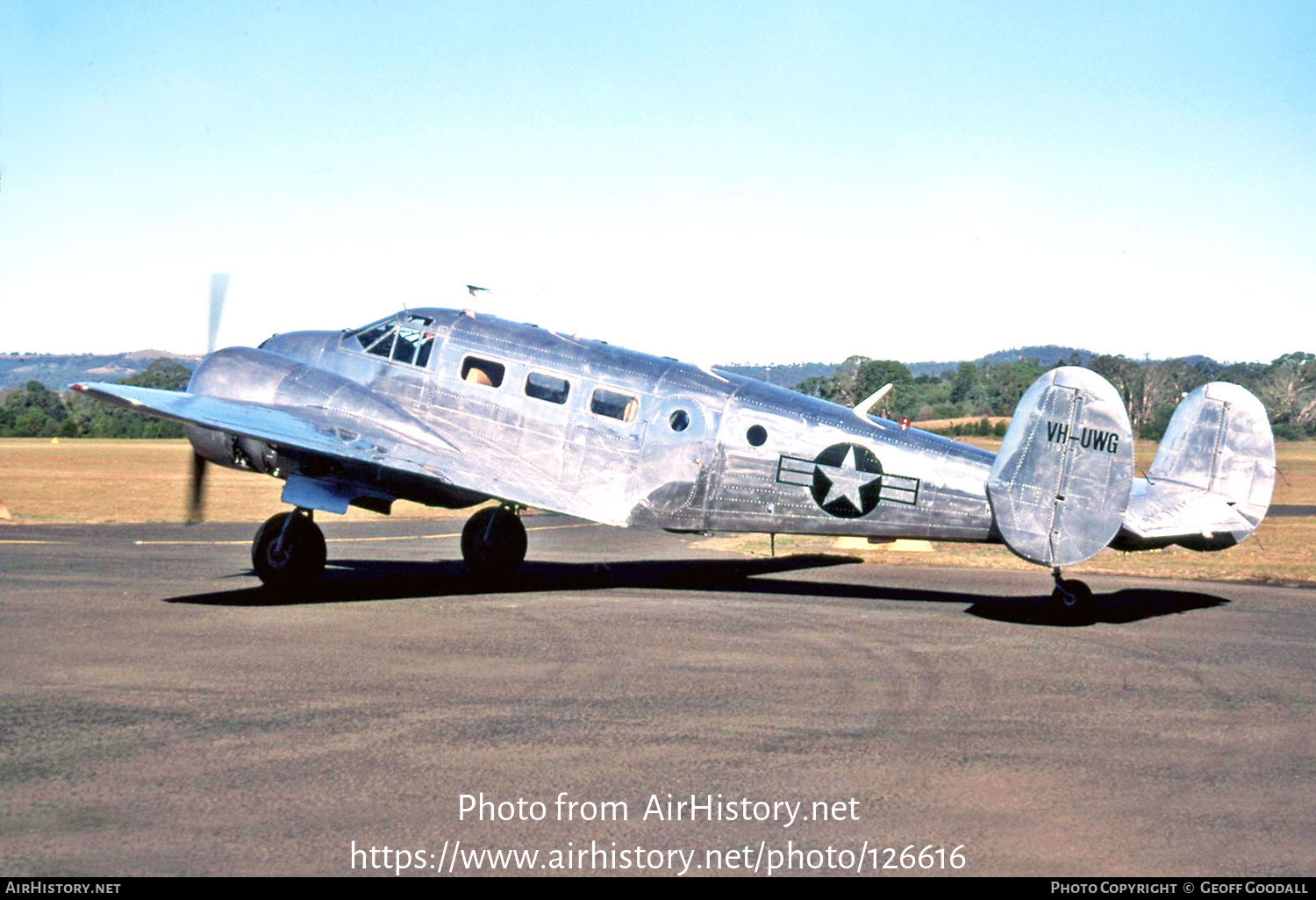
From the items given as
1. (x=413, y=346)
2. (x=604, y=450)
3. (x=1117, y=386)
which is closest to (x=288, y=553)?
(x=413, y=346)

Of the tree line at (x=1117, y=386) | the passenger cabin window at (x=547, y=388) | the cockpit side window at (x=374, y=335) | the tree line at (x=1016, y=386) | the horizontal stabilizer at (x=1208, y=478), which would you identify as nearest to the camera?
the horizontal stabilizer at (x=1208, y=478)

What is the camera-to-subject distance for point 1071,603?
15.1m

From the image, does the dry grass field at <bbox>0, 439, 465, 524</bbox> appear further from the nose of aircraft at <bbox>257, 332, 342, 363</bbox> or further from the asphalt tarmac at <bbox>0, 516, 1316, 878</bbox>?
the asphalt tarmac at <bbox>0, 516, 1316, 878</bbox>

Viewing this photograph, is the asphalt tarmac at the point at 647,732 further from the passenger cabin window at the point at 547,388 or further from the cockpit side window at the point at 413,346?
the cockpit side window at the point at 413,346

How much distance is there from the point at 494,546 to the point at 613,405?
3.48 metres

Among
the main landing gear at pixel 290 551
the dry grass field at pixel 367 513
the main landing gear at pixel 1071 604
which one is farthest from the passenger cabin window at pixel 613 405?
the dry grass field at pixel 367 513

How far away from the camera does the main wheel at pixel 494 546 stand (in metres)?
19.0

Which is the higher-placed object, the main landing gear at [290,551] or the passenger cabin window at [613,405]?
the passenger cabin window at [613,405]

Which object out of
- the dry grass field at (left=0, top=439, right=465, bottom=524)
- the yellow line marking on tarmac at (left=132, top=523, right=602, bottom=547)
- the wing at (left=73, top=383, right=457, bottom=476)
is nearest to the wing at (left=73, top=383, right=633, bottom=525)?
the wing at (left=73, top=383, right=457, bottom=476)

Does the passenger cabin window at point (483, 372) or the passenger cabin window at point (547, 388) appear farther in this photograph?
the passenger cabin window at point (483, 372)

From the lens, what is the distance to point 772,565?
22.0 metres

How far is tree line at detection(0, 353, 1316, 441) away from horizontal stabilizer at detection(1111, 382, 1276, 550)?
231 inches

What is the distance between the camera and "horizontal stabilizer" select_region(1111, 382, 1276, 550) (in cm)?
1474

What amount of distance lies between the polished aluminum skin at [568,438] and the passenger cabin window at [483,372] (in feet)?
0.08
